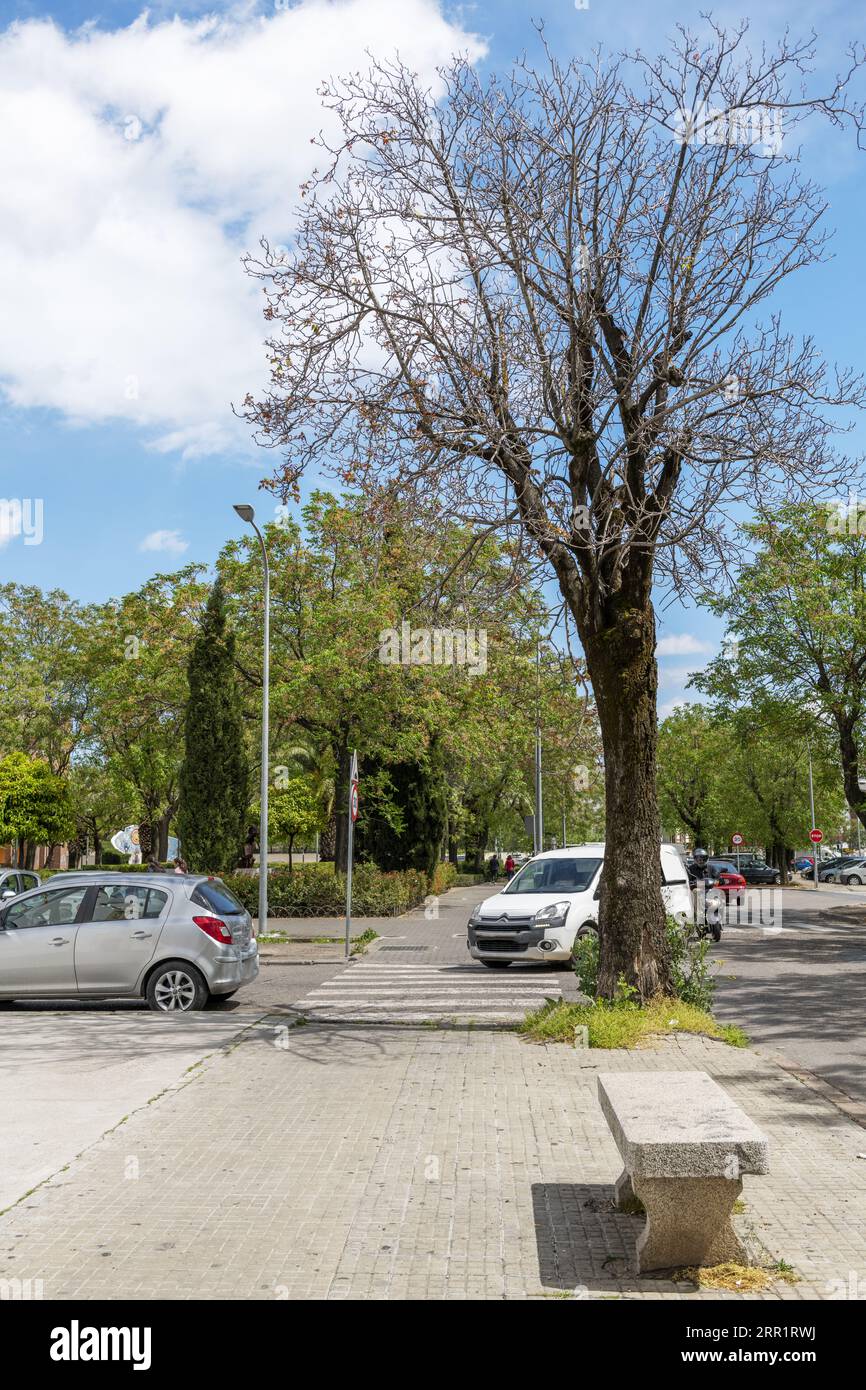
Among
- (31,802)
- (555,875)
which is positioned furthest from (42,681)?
(555,875)

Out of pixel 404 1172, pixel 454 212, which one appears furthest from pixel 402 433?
pixel 404 1172

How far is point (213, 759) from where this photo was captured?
29125 mm

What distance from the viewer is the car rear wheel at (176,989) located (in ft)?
43.1

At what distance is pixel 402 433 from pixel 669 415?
250 centimetres

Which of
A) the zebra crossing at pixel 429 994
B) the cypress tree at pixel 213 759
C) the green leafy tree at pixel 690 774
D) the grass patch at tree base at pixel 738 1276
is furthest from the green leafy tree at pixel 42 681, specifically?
the grass patch at tree base at pixel 738 1276

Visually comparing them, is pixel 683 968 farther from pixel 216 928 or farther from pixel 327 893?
pixel 327 893

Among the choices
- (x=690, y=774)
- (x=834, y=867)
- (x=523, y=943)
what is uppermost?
(x=690, y=774)

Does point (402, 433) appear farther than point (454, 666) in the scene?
No

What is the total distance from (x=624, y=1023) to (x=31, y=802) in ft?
125

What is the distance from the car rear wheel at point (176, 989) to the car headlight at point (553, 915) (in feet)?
19.0

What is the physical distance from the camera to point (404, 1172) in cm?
650

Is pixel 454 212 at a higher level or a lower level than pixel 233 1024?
higher

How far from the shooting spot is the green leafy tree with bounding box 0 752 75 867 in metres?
44.6

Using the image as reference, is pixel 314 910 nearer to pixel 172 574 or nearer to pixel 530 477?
pixel 172 574
